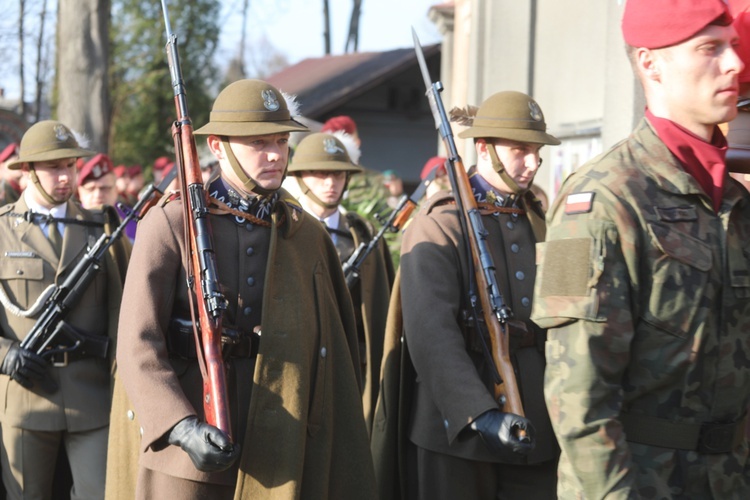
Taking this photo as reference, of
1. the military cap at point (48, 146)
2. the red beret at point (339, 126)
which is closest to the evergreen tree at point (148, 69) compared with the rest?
the red beret at point (339, 126)

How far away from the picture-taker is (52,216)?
5742 mm

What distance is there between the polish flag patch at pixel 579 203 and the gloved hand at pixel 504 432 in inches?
49.8

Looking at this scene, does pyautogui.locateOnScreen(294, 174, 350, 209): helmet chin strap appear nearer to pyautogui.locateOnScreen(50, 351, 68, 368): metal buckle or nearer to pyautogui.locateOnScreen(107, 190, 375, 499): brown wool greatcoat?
pyautogui.locateOnScreen(50, 351, 68, 368): metal buckle

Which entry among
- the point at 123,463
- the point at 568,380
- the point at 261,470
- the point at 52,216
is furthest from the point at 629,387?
the point at 52,216

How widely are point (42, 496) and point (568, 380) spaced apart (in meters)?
3.82

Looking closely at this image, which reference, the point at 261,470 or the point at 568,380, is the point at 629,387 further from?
the point at 261,470

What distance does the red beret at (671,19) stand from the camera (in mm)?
2699

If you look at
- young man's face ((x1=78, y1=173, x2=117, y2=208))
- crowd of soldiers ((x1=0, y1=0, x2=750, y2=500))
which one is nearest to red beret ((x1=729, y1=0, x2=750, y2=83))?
crowd of soldiers ((x1=0, y1=0, x2=750, y2=500))

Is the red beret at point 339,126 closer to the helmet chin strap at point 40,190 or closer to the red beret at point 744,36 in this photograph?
the helmet chin strap at point 40,190

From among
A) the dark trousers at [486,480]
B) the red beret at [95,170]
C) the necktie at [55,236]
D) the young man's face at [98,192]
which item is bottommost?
the dark trousers at [486,480]

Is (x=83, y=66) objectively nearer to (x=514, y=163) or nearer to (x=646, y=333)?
(x=514, y=163)

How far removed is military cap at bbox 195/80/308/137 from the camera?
4062mm

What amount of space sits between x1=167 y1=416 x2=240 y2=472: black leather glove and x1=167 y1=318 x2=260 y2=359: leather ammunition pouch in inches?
14.1

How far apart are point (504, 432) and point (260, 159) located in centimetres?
135
